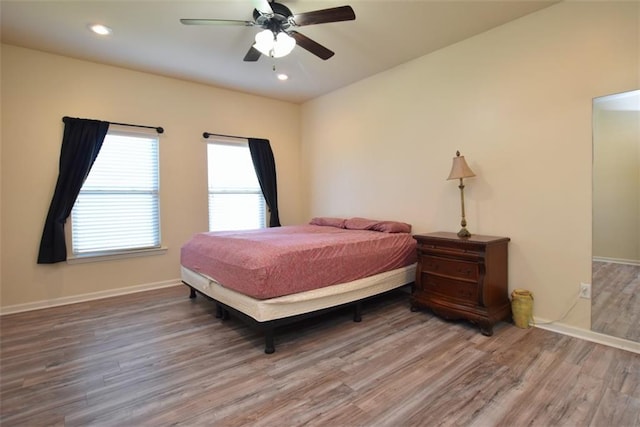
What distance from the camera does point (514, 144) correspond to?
115 inches

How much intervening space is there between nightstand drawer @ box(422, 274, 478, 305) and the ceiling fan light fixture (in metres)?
2.45

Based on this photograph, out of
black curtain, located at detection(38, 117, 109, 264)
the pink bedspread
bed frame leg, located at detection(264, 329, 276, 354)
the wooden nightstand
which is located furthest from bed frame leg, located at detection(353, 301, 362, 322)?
black curtain, located at detection(38, 117, 109, 264)

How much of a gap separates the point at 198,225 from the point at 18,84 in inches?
95.5

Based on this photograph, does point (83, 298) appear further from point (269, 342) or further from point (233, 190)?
point (269, 342)

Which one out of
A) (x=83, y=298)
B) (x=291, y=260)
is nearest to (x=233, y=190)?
(x=83, y=298)

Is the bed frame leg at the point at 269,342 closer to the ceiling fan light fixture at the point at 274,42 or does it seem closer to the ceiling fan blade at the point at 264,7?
the ceiling fan light fixture at the point at 274,42

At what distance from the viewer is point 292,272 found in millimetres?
2492

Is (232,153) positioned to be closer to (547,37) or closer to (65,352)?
(65,352)

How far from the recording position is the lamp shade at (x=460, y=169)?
3039 mm

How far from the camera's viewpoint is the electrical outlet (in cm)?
257

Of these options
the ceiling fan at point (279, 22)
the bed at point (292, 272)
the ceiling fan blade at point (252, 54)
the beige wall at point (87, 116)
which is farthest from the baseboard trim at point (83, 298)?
the ceiling fan at point (279, 22)

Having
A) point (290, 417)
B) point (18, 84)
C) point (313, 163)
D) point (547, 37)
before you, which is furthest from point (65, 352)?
point (547, 37)

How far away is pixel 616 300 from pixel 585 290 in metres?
0.19

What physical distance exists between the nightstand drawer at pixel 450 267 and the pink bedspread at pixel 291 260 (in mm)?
352
